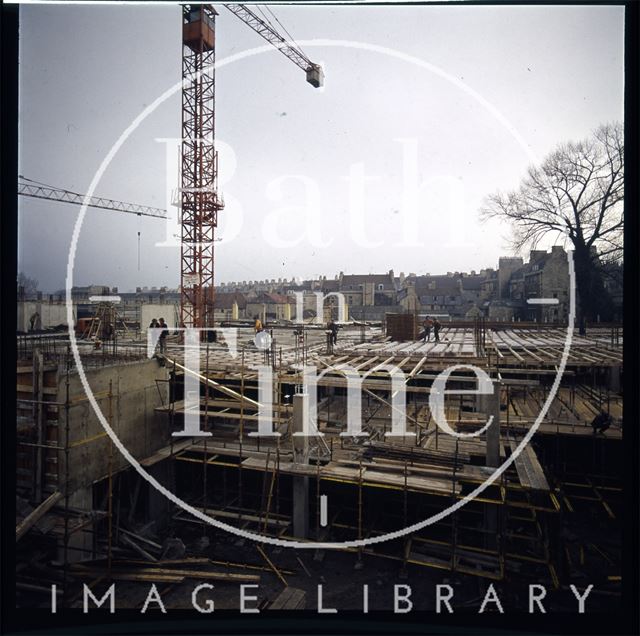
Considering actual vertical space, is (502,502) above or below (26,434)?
below

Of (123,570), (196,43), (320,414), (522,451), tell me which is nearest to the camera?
(123,570)

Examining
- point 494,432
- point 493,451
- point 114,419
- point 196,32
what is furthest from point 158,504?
point 196,32

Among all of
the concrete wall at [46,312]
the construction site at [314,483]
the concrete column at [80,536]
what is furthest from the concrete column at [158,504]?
the concrete wall at [46,312]

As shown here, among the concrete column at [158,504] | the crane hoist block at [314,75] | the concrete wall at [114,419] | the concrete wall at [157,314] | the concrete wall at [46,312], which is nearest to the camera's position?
the concrete wall at [114,419]

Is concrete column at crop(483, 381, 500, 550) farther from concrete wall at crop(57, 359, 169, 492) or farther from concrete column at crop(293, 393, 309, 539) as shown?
concrete wall at crop(57, 359, 169, 492)

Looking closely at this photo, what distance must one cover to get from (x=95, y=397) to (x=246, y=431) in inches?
157

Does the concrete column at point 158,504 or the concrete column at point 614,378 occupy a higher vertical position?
the concrete column at point 614,378

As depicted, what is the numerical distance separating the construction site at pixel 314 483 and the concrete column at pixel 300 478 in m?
0.03

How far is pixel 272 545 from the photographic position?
943cm

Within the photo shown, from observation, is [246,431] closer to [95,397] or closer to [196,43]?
[95,397]

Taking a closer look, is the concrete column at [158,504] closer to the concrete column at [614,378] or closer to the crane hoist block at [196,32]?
the concrete column at [614,378]

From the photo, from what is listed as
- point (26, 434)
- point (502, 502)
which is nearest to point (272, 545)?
point (502, 502)

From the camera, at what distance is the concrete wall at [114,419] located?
904 cm

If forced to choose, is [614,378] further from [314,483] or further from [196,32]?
[196,32]
